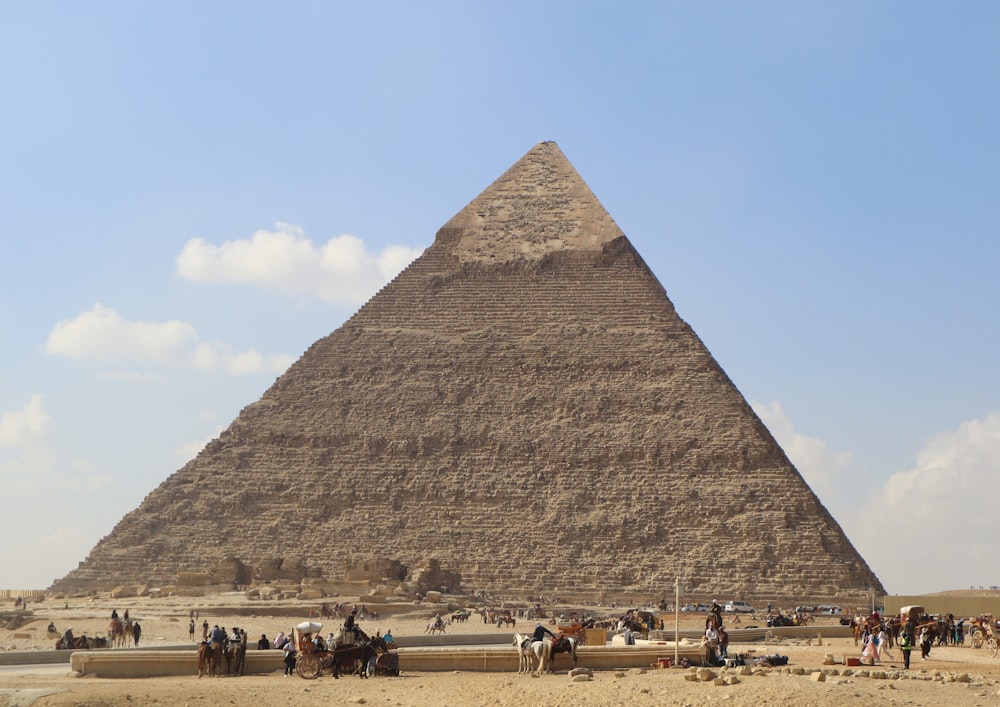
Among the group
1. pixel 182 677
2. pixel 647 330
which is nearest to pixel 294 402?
pixel 647 330

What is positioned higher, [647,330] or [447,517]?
[647,330]

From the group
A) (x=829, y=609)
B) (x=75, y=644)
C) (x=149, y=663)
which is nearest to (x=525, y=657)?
(x=149, y=663)

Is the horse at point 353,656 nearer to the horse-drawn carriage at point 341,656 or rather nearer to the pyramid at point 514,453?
the horse-drawn carriage at point 341,656

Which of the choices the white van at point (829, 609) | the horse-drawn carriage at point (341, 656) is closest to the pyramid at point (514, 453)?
the white van at point (829, 609)

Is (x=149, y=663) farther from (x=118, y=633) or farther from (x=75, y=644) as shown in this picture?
(x=118, y=633)

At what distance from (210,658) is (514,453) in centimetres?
4603

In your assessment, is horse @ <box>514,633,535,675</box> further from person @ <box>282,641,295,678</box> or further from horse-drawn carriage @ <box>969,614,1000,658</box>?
horse-drawn carriage @ <box>969,614,1000,658</box>

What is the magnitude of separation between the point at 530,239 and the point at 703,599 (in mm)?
22440

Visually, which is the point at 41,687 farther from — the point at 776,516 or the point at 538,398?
the point at 538,398

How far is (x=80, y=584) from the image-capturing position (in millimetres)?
59906

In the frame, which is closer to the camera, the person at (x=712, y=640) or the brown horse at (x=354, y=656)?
the brown horse at (x=354, y=656)

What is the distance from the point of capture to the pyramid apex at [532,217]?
235ft

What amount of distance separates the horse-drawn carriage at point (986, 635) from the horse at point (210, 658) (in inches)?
432

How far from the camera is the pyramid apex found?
235ft
